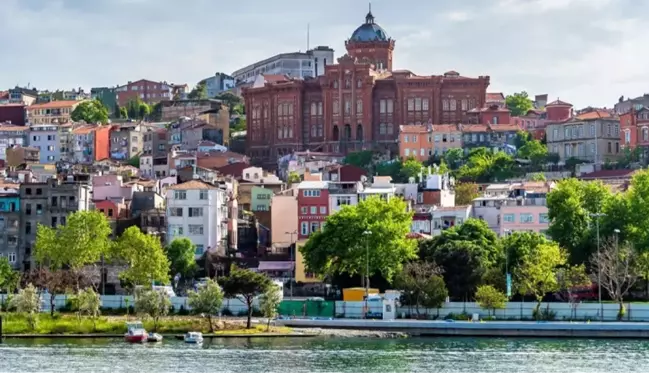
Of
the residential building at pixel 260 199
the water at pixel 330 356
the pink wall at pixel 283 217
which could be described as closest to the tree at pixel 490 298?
the water at pixel 330 356

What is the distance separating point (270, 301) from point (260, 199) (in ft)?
142

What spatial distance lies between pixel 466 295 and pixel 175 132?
84.3 m

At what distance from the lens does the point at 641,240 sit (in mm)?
100500

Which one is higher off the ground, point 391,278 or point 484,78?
point 484,78

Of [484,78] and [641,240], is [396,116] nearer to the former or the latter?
[484,78]

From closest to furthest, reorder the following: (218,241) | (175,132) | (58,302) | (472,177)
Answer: (58,302), (218,241), (472,177), (175,132)

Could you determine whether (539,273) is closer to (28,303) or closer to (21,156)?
(28,303)

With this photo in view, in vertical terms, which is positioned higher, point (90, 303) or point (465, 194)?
point (465, 194)

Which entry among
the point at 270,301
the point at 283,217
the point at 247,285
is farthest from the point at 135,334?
the point at 283,217

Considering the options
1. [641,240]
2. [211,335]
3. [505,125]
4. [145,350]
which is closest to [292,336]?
[211,335]

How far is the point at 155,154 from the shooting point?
16662 centimetres

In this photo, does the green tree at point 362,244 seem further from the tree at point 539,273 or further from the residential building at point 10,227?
the residential building at point 10,227

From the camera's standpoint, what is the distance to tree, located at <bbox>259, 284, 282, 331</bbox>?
87562 millimetres

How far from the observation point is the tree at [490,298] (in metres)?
90.2
